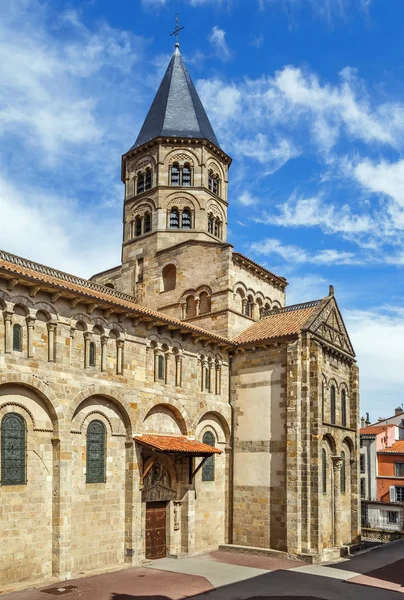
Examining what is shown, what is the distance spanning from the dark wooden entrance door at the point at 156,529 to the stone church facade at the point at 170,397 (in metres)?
0.07

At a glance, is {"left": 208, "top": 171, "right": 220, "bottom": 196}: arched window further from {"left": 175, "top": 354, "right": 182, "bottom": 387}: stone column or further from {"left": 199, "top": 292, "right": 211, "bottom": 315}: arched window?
{"left": 175, "top": 354, "right": 182, "bottom": 387}: stone column

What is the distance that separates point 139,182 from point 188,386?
1402cm

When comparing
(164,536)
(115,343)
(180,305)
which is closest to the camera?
(115,343)

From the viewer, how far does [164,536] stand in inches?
900

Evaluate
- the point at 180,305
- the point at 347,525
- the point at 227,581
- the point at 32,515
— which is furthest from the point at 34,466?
the point at 347,525

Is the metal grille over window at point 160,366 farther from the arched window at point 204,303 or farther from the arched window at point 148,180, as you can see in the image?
the arched window at point 148,180

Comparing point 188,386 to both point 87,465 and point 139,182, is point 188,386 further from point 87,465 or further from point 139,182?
point 139,182

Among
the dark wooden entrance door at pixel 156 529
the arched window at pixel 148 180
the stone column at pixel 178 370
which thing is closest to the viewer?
the dark wooden entrance door at pixel 156 529

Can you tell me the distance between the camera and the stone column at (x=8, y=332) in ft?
56.0

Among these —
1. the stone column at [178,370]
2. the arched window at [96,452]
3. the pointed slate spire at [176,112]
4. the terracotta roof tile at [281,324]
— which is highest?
the pointed slate spire at [176,112]

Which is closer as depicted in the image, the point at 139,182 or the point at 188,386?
the point at 188,386

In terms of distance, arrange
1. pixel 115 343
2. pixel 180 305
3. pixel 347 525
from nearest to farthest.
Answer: pixel 115 343 < pixel 347 525 < pixel 180 305

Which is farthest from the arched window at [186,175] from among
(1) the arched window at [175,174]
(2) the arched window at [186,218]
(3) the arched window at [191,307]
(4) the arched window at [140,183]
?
(3) the arched window at [191,307]

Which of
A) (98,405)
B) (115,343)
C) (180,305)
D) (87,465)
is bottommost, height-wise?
(87,465)
